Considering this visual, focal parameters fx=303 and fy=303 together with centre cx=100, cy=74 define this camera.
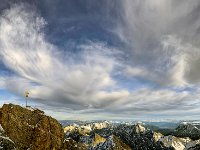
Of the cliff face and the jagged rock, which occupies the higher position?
the cliff face

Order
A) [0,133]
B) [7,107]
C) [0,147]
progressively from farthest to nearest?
[7,107] < [0,133] < [0,147]

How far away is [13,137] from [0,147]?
872 inches

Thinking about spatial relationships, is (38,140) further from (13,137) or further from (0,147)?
(0,147)

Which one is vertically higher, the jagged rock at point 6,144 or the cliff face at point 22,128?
the cliff face at point 22,128

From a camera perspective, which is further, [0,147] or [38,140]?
[38,140]

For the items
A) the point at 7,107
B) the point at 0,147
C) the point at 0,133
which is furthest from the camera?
the point at 7,107

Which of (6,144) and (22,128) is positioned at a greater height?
(22,128)

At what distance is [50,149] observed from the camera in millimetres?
199625

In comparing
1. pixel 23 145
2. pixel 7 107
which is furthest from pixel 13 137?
pixel 7 107

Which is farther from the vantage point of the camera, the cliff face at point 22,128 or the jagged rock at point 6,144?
the cliff face at point 22,128

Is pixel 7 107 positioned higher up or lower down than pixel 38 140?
higher up

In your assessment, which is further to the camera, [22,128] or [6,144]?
[22,128]

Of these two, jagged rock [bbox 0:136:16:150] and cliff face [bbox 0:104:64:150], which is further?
cliff face [bbox 0:104:64:150]

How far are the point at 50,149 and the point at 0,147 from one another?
155ft
